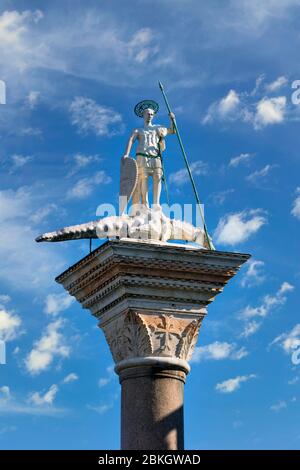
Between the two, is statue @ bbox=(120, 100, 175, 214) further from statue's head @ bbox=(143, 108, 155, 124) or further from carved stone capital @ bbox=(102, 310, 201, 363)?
carved stone capital @ bbox=(102, 310, 201, 363)

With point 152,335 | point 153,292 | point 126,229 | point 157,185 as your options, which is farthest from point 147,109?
point 152,335

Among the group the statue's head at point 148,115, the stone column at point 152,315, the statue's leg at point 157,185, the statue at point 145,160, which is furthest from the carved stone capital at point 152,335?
the statue's head at point 148,115

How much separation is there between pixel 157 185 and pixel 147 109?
1774mm

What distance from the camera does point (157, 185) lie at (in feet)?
82.3

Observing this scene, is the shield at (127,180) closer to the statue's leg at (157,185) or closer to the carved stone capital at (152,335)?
the statue's leg at (157,185)

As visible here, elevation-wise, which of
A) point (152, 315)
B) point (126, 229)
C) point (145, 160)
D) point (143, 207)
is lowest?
point (152, 315)

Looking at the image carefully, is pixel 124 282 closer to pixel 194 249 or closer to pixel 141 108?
pixel 194 249

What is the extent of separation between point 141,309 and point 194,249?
153cm

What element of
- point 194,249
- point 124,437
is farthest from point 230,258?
point 124,437

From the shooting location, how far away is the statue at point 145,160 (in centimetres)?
2492

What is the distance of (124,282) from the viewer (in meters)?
22.7

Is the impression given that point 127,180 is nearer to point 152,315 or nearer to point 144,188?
point 144,188

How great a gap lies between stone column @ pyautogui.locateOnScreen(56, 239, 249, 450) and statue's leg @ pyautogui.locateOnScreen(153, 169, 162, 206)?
1.51 metres
